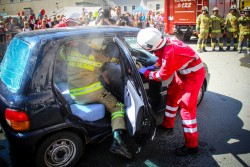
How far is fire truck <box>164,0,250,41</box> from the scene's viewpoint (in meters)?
11.2

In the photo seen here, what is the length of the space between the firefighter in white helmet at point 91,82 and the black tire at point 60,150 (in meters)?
0.43

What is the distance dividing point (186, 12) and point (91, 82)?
10.2 m

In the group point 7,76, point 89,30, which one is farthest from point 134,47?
point 7,76

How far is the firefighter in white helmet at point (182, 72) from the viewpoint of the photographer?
2.80 m

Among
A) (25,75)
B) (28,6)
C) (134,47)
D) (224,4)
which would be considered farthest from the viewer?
(28,6)

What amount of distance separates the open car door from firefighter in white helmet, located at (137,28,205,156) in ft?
1.33

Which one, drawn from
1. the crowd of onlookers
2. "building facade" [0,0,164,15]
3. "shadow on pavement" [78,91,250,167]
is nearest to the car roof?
"shadow on pavement" [78,91,250,167]

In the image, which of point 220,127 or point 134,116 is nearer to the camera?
point 134,116

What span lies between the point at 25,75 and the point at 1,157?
1425 mm

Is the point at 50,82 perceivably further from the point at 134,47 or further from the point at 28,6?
the point at 28,6

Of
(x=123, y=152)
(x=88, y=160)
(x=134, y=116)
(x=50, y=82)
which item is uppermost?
(x=50, y=82)

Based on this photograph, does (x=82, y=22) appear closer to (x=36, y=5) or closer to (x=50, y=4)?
(x=50, y=4)

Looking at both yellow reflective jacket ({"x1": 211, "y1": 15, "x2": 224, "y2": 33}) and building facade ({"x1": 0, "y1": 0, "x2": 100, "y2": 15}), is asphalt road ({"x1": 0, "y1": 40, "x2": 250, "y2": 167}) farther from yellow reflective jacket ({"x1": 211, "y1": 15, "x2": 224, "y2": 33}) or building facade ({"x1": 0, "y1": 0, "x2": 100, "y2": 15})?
building facade ({"x1": 0, "y1": 0, "x2": 100, "y2": 15})

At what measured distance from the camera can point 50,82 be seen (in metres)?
2.42
